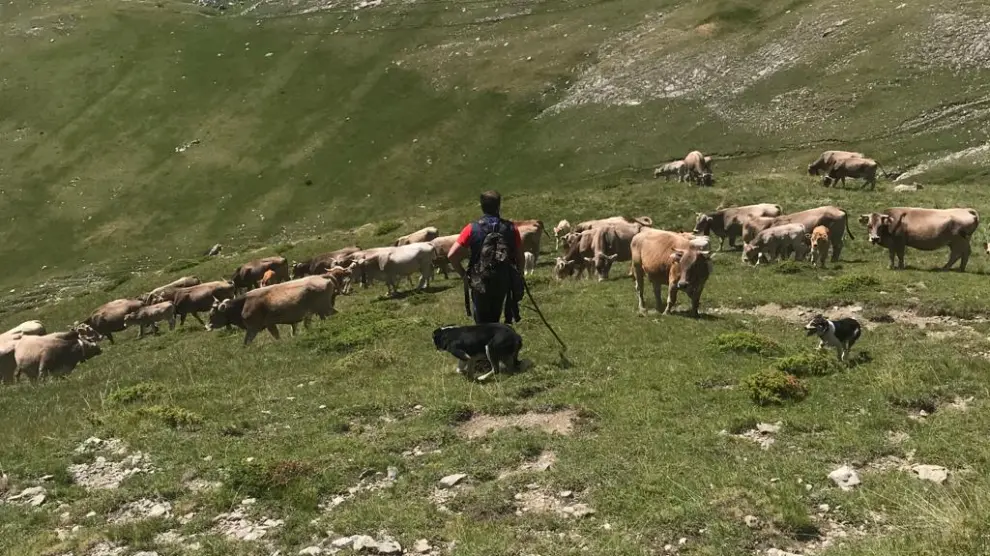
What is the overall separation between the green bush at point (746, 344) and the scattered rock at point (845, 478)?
245 inches

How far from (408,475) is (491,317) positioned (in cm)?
581

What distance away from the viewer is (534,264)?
34.4 metres

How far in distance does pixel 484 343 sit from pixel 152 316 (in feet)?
86.4

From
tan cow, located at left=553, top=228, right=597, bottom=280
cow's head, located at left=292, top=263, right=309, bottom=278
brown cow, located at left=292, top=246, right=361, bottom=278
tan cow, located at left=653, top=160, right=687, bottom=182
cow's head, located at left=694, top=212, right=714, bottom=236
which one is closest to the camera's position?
tan cow, located at left=553, top=228, right=597, bottom=280

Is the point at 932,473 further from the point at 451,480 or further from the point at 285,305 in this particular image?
the point at 285,305

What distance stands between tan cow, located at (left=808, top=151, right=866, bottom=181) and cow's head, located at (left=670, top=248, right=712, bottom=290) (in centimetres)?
3023

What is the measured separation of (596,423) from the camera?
12.4 metres

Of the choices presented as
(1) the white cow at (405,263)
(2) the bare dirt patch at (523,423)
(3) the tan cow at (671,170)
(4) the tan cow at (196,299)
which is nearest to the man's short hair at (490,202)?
(2) the bare dirt patch at (523,423)

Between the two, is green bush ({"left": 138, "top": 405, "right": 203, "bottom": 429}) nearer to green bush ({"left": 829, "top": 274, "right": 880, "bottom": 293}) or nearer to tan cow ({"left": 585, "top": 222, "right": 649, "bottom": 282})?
green bush ({"left": 829, "top": 274, "right": 880, "bottom": 293})

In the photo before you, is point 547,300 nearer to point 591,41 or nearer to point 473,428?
point 473,428

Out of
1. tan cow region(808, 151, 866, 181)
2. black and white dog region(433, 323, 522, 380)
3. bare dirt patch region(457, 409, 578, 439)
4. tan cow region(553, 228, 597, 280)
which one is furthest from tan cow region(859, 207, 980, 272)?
tan cow region(808, 151, 866, 181)

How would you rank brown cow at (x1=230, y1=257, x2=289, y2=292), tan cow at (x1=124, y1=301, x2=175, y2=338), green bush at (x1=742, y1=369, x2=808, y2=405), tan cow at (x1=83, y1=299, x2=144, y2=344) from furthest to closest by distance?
1. brown cow at (x1=230, y1=257, x2=289, y2=292)
2. tan cow at (x1=83, y1=299, x2=144, y2=344)
3. tan cow at (x1=124, y1=301, x2=175, y2=338)
4. green bush at (x1=742, y1=369, x2=808, y2=405)

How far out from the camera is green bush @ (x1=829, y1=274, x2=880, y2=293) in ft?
72.4

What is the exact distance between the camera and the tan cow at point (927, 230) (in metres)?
25.8
